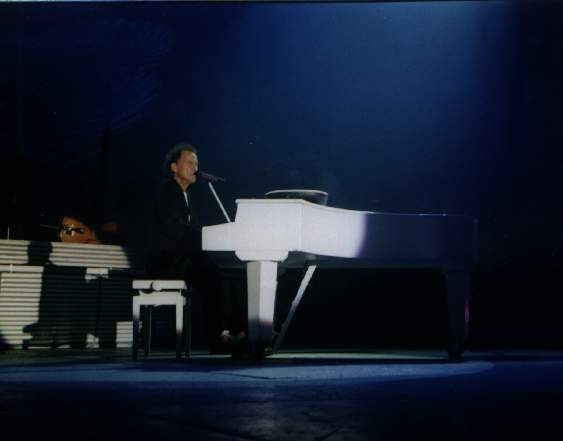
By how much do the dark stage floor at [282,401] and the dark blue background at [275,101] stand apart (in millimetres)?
2716

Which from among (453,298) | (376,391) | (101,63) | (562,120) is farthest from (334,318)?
(376,391)

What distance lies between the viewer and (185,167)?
190 inches

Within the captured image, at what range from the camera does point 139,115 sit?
6.80 metres

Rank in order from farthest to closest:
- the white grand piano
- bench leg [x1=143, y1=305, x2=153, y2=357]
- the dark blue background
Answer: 1. the dark blue background
2. bench leg [x1=143, y1=305, x2=153, y2=357]
3. the white grand piano

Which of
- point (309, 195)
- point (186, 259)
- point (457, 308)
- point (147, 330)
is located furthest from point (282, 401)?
point (147, 330)

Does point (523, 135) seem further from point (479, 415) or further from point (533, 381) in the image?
point (479, 415)

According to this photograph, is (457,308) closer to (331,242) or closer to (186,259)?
(331,242)

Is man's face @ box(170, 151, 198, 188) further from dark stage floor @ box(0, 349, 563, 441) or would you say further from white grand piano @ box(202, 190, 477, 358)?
dark stage floor @ box(0, 349, 563, 441)

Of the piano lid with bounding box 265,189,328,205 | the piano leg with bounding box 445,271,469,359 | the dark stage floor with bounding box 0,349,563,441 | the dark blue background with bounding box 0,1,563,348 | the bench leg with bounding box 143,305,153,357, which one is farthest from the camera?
the dark blue background with bounding box 0,1,563,348

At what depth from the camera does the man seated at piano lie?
4.56 m

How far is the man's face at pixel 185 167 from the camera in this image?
4828 mm

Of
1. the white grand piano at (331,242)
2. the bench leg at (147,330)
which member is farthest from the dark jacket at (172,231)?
the white grand piano at (331,242)

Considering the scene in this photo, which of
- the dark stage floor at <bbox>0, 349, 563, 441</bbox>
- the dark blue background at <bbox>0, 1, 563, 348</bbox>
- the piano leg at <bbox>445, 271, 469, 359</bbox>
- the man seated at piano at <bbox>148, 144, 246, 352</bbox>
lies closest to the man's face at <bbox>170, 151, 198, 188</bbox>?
the man seated at piano at <bbox>148, 144, 246, 352</bbox>

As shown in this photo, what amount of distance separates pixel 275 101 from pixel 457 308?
2916mm
